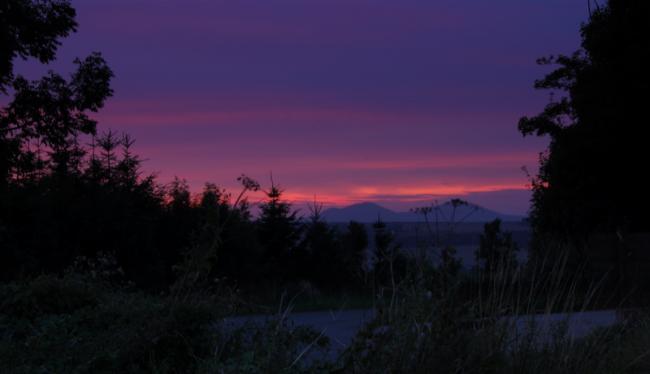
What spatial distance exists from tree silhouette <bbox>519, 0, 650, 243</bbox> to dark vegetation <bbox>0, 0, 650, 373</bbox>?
0.06 meters

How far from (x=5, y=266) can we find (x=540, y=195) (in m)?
20.1

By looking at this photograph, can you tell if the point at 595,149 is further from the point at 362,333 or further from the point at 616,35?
the point at 362,333

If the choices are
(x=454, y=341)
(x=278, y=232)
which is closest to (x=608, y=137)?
(x=278, y=232)

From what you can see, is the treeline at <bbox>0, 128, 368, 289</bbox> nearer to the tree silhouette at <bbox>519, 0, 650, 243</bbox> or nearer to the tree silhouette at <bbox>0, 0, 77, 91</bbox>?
the tree silhouette at <bbox>0, 0, 77, 91</bbox>

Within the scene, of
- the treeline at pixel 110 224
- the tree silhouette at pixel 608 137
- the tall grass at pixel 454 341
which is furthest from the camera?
the tree silhouette at pixel 608 137

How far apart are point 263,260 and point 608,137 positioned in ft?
40.3

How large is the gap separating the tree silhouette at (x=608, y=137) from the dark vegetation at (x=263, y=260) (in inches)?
2.3

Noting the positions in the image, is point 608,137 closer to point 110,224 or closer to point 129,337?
point 110,224

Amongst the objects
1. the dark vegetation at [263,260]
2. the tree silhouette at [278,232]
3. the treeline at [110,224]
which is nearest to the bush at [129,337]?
the dark vegetation at [263,260]

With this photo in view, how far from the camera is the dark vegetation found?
6.14 meters

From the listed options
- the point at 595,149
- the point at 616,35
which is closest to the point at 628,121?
the point at 595,149

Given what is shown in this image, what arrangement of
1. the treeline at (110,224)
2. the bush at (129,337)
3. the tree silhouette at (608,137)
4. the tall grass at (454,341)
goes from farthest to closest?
the tree silhouette at (608,137) → the treeline at (110,224) → the bush at (129,337) → the tall grass at (454,341)

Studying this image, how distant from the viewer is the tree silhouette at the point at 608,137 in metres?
22.5

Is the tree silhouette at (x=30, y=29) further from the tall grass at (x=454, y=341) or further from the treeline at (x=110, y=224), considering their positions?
the tall grass at (x=454, y=341)
